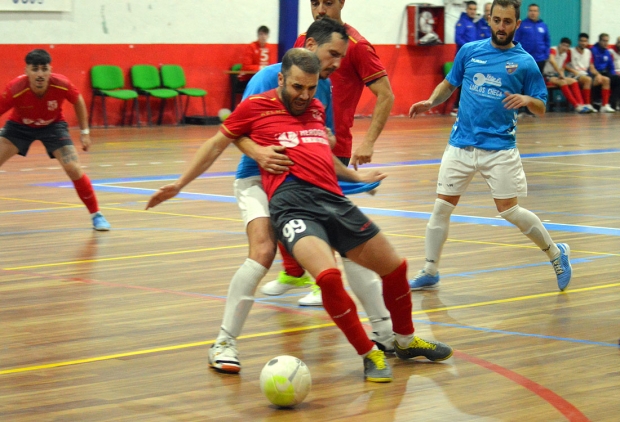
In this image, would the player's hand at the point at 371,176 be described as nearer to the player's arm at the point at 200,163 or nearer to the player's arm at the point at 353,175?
the player's arm at the point at 353,175

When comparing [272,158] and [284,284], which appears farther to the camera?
[284,284]

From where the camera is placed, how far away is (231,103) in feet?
79.7

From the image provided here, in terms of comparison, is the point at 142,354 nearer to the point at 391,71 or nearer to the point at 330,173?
the point at 330,173

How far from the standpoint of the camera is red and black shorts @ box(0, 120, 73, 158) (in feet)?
32.9

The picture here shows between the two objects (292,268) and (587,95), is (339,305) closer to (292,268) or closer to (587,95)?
(292,268)

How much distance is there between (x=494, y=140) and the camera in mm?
7004

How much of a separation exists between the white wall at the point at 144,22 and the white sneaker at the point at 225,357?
16857mm

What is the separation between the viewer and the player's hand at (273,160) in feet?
16.8

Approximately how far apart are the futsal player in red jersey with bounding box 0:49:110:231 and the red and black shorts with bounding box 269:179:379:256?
504 centimetres

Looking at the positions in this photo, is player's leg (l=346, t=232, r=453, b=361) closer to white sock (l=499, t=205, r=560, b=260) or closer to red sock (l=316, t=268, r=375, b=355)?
red sock (l=316, t=268, r=375, b=355)

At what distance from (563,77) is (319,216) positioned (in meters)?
24.0

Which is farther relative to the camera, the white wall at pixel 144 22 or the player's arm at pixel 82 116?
the white wall at pixel 144 22

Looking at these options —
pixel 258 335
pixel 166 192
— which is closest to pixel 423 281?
pixel 258 335

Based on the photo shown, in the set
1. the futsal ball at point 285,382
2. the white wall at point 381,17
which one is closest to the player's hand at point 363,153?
the futsal ball at point 285,382
